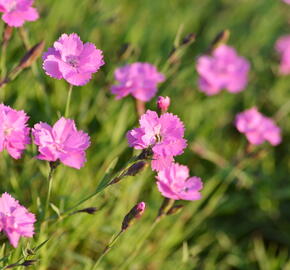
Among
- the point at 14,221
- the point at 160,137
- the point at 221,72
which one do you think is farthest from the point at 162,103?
the point at 221,72

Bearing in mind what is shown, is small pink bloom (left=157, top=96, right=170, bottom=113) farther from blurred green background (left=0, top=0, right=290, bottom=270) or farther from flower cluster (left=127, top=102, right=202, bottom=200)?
blurred green background (left=0, top=0, right=290, bottom=270)

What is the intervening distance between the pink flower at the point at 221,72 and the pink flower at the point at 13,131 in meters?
1.27

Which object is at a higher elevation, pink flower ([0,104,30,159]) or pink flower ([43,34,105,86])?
pink flower ([43,34,105,86])

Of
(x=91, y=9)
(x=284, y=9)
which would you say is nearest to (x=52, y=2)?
(x=91, y=9)

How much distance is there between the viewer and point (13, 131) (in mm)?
1260

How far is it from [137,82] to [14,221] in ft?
2.52

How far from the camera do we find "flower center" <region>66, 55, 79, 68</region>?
1328 mm

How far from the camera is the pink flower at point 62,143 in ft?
3.95

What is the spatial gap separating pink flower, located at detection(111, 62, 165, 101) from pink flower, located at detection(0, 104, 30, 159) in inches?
20.6

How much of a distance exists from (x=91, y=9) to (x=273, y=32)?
1.50 meters

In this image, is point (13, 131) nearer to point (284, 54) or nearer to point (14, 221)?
point (14, 221)

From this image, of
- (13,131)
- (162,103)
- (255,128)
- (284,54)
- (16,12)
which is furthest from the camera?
(284,54)

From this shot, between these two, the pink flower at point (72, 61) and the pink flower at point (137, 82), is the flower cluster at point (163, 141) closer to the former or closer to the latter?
the pink flower at point (72, 61)

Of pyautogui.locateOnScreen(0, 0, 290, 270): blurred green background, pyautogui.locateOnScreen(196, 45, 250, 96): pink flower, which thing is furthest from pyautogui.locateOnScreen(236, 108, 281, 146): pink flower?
Answer: pyautogui.locateOnScreen(196, 45, 250, 96): pink flower
